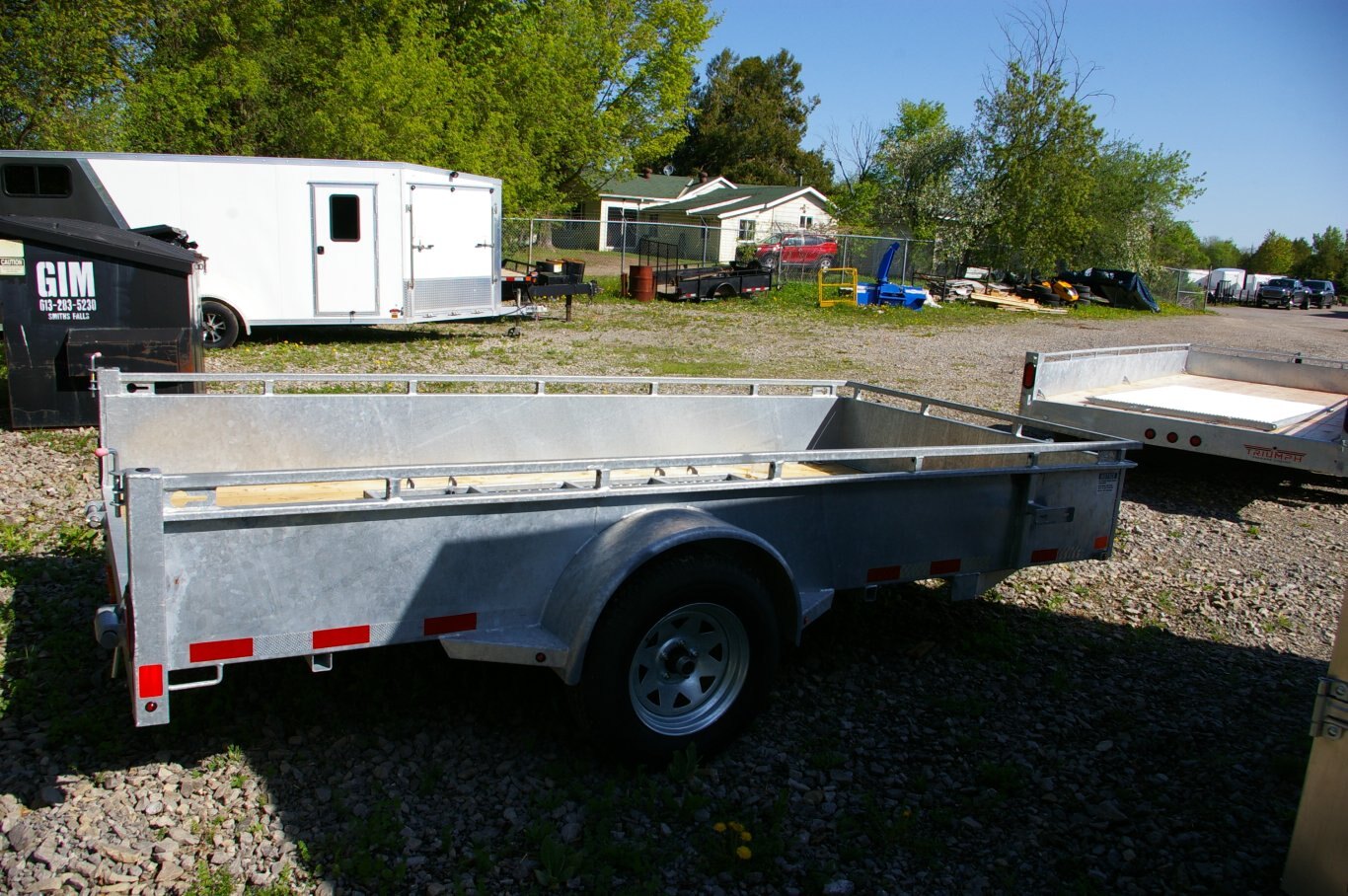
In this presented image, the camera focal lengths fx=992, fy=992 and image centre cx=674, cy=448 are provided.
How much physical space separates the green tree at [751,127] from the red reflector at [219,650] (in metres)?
68.0

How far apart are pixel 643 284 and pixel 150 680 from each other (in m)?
21.9

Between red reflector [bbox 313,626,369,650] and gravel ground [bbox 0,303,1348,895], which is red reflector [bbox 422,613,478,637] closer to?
red reflector [bbox 313,626,369,650]

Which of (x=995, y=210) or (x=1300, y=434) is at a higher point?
(x=995, y=210)

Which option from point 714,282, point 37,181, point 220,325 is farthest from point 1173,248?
point 37,181

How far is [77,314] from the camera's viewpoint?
→ 330 inches

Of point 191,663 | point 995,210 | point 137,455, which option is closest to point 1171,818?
point 191,663

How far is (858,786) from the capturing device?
3766 millimetres

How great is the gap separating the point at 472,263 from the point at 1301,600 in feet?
41.8

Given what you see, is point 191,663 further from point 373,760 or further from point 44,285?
point 44,285

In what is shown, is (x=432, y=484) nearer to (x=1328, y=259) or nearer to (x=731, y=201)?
(x=731, y=201)

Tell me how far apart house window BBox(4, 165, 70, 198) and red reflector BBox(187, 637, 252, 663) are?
41.3 feet

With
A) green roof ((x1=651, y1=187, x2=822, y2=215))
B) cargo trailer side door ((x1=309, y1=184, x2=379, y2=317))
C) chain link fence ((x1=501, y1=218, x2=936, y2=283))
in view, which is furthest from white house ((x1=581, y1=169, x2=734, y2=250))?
cargo trailer side door ((x1=309, y1=184, x2=379, y2=317))

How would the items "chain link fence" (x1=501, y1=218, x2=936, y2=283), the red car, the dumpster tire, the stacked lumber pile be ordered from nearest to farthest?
the dumpster tire, "chain link fence" (x1=501, y1=218, x2=936, y2=283), the stacked lumber pile, the red car

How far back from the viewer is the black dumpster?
321 inches
